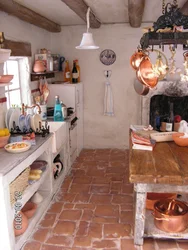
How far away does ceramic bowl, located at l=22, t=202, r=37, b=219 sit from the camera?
2778 mm

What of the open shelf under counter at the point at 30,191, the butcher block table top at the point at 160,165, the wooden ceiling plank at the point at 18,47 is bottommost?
the open shelf under counter at the point at 30,191

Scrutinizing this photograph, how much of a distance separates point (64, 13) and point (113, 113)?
2211 mm

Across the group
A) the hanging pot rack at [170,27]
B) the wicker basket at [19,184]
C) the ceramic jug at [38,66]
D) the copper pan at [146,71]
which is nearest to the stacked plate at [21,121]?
the wicker basket at [19,184]

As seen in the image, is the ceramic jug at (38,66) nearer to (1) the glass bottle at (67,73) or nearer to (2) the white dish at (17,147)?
(1) the glass bottle at (67,73)

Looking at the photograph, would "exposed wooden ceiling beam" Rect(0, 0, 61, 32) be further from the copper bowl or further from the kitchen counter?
the copper bowl

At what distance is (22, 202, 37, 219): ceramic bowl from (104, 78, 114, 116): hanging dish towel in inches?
108

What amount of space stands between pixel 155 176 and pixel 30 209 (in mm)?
1586

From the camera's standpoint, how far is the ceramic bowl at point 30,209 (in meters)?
2.78

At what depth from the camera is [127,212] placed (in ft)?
10.1

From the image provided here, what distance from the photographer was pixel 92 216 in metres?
3.01

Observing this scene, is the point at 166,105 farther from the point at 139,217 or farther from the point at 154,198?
the point at 139,217

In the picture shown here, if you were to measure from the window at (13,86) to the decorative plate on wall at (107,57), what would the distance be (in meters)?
1.83

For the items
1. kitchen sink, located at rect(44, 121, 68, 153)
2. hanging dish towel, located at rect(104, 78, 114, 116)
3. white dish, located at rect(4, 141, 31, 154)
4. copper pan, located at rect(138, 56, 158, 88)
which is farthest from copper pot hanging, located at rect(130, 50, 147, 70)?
hanging dish towel, located at rect(104, 78, 114, 116)

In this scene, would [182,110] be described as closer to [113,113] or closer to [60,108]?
[113,113]
